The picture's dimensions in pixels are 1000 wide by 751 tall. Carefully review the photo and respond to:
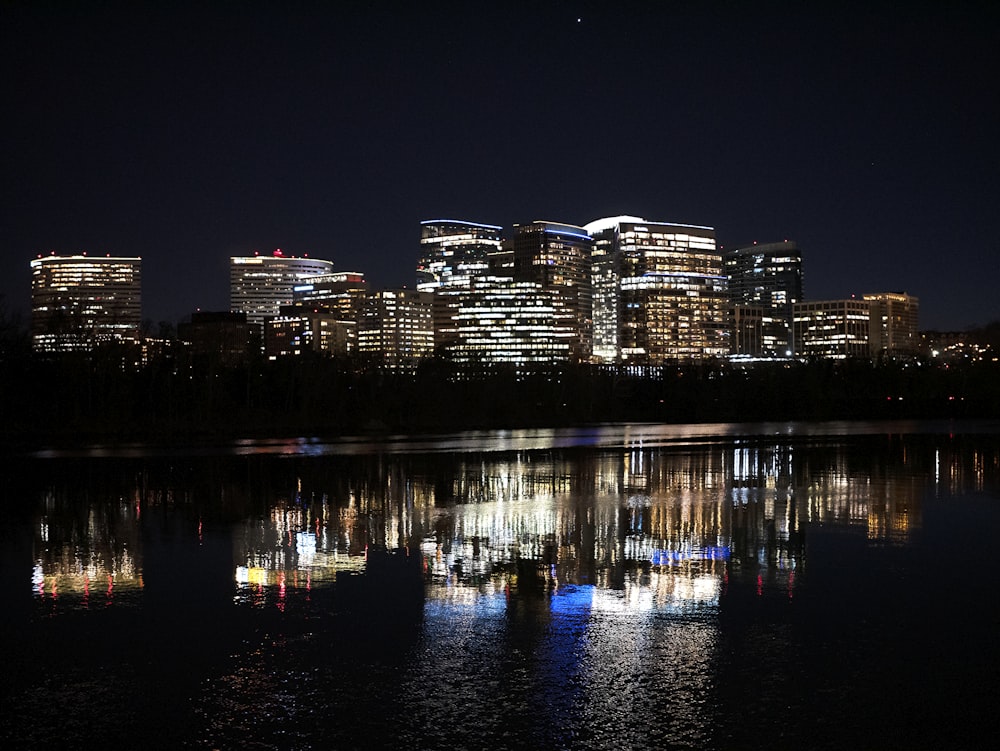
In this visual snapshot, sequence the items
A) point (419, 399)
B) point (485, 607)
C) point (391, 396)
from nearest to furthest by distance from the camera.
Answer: point (485, 607)
point (391, 396)
point (419, 399)

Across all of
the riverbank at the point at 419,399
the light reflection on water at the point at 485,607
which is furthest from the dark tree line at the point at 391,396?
the light reflection on water at the point at 485,607

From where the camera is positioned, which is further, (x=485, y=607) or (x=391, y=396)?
(x=391, y=396)

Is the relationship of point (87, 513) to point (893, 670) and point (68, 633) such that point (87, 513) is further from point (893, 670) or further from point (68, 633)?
point (893, 670)

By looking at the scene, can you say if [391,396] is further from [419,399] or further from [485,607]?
[485,607]

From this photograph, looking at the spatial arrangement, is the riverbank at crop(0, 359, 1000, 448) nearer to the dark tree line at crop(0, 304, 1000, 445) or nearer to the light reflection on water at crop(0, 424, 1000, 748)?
the dark tree line at crop(0, 304, 1000, 445)

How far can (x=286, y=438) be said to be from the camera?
6475 centimetres

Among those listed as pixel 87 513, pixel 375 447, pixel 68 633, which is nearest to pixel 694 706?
pixel 68 633

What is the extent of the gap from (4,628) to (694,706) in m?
8.20

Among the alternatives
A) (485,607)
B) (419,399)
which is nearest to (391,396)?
(419,399)

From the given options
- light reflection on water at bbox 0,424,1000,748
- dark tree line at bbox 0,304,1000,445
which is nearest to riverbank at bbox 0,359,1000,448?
dark tree line at bbox 0,304,1000,445

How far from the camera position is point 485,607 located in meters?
13.9

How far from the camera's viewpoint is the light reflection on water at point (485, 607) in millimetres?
9516

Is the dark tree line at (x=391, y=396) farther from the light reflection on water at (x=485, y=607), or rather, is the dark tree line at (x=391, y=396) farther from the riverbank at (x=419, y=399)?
the light reflection on water at (x=485, y=607)

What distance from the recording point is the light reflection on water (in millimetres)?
9516
